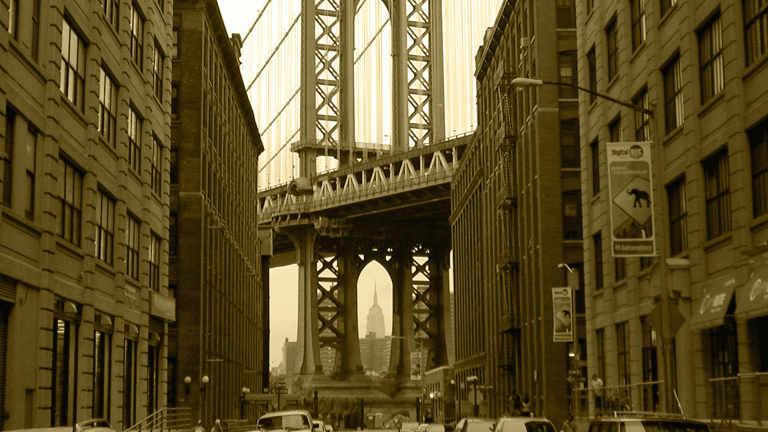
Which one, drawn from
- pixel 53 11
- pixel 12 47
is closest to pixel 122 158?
pixel 53 11

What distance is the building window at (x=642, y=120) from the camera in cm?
3519

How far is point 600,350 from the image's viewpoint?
137 feet

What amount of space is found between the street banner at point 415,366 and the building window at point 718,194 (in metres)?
131

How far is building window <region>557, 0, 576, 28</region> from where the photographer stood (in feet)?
201

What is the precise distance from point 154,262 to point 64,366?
15.5m

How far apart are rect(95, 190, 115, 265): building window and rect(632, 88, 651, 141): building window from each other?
16793mm

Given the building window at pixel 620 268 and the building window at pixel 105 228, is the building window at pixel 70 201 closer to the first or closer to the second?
the building window at pixel 105 228

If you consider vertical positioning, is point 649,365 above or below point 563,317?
below

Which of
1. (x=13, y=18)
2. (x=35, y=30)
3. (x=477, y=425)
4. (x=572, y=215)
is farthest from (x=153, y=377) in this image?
(x=572, y=215)

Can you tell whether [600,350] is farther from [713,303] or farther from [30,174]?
[30,174]

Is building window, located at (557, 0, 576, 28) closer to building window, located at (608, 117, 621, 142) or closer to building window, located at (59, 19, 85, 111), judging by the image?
building window, located at (608, 117, 621, 142)

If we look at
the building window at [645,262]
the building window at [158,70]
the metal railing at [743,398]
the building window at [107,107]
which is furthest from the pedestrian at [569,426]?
the building window at [158,70]

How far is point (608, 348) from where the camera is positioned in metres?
39.6

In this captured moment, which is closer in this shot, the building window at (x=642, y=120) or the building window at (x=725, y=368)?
the building window at (x=725, y=368)
